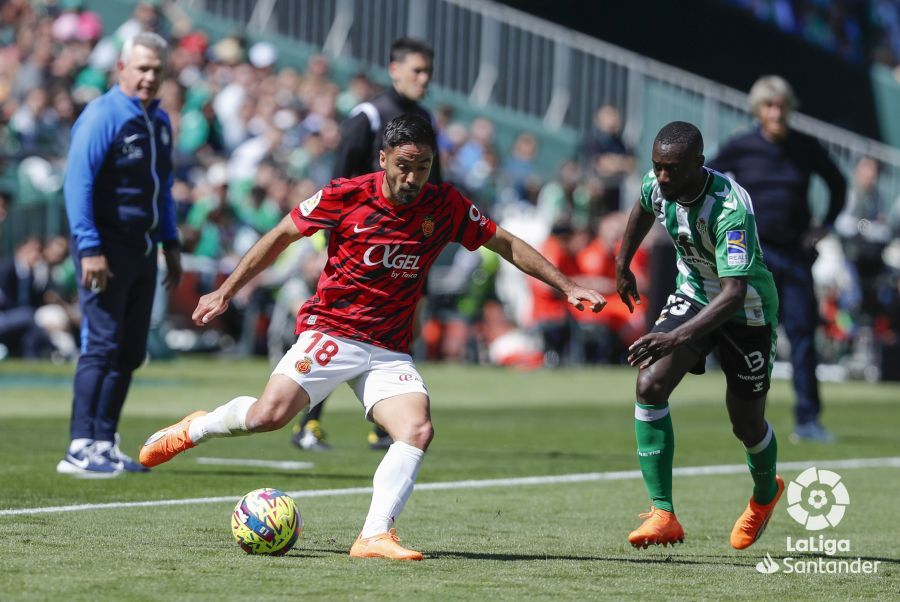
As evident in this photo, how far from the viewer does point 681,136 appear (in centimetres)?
Answer: 733

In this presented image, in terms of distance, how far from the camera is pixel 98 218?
32.3 feet

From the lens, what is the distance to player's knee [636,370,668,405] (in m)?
7.77

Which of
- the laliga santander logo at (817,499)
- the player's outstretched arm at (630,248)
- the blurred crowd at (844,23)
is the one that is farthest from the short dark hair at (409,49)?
the blurred crowd at (844,23)

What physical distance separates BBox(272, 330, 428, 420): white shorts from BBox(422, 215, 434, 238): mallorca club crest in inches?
22.4

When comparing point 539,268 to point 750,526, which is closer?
point 539,268

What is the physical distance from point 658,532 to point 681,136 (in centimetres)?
177

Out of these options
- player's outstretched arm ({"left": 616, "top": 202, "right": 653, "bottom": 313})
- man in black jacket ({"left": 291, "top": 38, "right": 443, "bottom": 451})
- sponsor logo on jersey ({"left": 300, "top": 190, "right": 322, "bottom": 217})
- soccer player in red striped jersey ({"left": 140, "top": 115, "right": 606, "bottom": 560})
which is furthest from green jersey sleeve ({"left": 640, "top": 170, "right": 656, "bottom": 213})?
man in black jacket ({"left": 291, "top": 38, "right": 443, "bottom": 451})

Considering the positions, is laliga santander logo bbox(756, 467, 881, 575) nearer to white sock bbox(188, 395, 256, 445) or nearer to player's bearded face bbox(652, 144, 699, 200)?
player's bearded face bbox(652, 144, 699, 200)

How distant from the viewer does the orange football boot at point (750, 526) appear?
7703mm

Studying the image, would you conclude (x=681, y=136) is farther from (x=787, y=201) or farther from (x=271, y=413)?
(x=787, y=201)

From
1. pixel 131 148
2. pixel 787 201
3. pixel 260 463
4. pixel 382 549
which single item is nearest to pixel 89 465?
pixel 260 463

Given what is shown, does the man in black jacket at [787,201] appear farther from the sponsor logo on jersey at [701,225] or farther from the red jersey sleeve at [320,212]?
the red jersey sleeve at [320,212]

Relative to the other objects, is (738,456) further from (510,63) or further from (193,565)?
(510,63)

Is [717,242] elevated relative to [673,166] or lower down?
lower down
